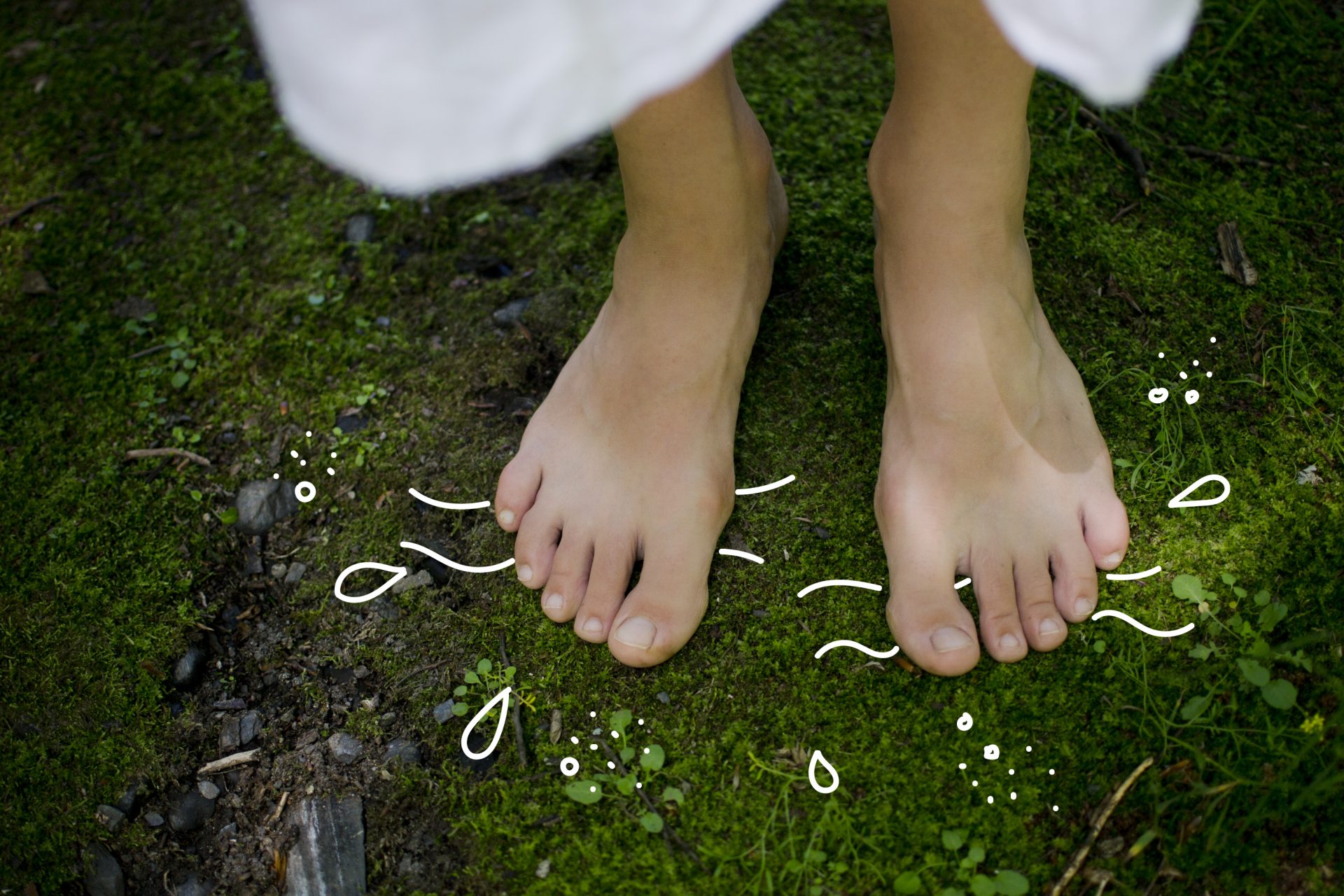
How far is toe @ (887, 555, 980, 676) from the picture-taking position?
1.62 meters

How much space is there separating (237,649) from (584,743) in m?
0.72

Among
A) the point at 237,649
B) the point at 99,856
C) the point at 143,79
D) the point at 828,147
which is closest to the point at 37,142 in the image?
the point at 143,79

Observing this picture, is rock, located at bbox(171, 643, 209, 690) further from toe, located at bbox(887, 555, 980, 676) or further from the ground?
toe, located at bbox(887, 555, 980, 676)

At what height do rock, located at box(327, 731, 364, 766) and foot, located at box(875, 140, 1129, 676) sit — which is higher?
foot, located at box(875, 140, 1129, 676)

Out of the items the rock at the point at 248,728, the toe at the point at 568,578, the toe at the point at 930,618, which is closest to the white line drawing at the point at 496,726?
the toe at the point at 568,578

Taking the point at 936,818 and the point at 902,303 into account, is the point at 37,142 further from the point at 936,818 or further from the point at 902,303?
the point at 936,818

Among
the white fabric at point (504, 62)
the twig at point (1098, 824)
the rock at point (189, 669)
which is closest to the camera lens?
the white fabric at point (504, 62)

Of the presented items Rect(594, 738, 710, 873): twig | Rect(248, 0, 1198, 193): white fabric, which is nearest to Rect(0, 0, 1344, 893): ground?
Rect(594, 738, 710, 873): twig

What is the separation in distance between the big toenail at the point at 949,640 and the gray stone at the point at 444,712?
0.88 metres

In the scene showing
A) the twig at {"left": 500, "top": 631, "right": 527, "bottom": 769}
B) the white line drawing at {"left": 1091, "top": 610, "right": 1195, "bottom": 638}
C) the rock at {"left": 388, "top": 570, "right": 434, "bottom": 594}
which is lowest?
the white line drawing at {"left": 1091, "top": 610, "right": 1195, "bottom": 638}

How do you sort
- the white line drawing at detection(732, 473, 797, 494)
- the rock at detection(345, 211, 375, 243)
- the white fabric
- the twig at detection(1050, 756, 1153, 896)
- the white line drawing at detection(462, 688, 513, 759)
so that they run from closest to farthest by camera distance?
the white fabric < the twig at detection(1050, 756, 1153, 896) < the white line drawing at detection(462, 688, 513, 759) < the white line drawing at detection(732, 473, 797, 494) < the rock at detection(345, 211, 375, 243)

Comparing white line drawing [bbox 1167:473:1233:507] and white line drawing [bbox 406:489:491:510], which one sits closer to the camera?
white line drawing [bbox 1167:473:1233:507]

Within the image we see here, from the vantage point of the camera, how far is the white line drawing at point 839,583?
1783mm

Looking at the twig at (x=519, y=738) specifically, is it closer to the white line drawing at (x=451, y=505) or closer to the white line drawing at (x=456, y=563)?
the white line drawing at (x=456, y=563)
